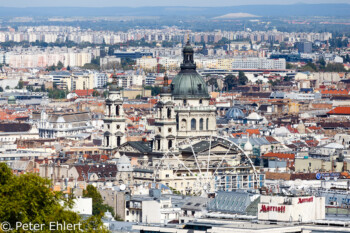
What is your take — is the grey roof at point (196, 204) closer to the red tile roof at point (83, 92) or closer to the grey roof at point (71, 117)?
the grey roof at point (71, 117)

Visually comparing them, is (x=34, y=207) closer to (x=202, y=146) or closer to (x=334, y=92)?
(x=202, y=146)

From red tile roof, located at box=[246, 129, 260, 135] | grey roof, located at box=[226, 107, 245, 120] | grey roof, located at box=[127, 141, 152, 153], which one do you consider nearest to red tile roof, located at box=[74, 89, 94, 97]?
grey roof, located at box=[226, 107, 245, 120]

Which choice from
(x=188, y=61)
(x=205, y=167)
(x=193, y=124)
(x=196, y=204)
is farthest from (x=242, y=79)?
(x=196, y=204)

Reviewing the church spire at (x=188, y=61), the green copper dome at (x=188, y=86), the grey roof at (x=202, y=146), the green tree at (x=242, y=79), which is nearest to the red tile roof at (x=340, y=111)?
the church spire at (x=188, y=61)

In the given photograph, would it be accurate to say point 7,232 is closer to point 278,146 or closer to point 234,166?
point 234,166

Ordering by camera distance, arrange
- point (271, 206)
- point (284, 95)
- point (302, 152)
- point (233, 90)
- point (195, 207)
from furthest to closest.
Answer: point (233, 90)
point (284, 95)
point (302, 152)
point (195, 207)
point (271, 206)

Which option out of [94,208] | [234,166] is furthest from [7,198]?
[234,166]
